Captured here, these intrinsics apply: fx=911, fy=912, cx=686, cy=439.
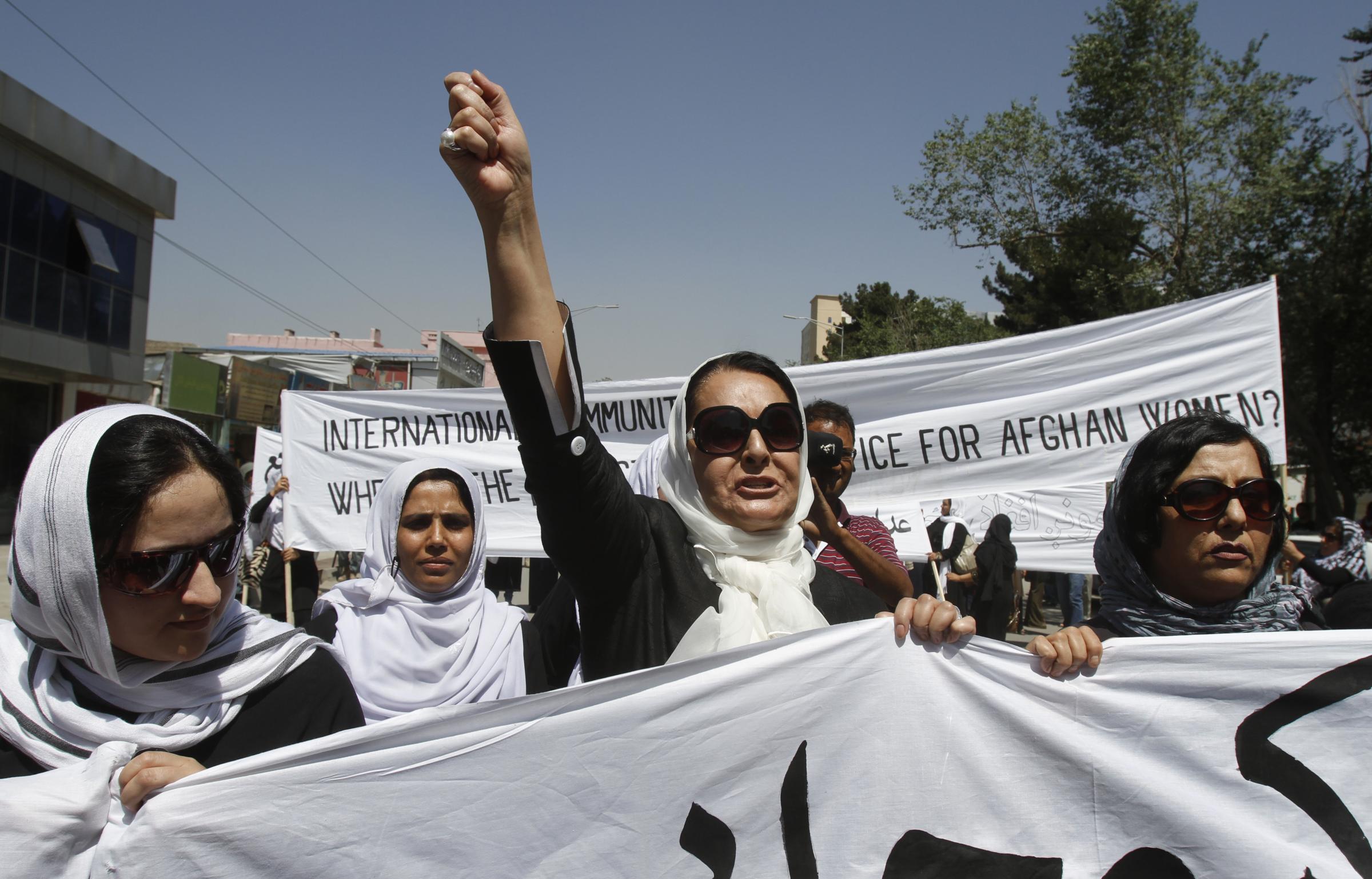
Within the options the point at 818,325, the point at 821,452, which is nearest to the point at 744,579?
the point at 821,452

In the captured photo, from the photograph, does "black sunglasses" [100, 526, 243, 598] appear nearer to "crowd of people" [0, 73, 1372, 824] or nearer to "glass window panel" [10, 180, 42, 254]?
"crowd of people" [0, 73, 1372, 824]

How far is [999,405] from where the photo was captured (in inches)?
213

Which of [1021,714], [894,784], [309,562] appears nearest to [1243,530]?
[1021,714]

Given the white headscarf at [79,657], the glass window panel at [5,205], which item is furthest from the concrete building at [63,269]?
the white headscarf at [79,657]

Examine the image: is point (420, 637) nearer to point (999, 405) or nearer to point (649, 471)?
point (649, 471)

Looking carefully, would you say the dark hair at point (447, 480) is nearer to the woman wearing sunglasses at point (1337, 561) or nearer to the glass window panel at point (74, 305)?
the woman wearing sunglasses at point (1337, 561)

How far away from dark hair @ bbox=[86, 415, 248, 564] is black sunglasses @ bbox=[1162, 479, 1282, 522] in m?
1.81

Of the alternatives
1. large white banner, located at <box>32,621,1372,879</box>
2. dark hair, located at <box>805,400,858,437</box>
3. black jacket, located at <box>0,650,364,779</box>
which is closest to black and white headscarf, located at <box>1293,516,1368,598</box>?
dark hair, located at <box>805,400,858,437</box>

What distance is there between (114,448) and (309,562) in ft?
20.7

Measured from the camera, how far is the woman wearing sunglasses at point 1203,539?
71.9 inches

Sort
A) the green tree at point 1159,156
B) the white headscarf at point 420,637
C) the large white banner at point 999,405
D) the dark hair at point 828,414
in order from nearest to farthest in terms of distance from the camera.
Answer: the white headscarf at point 420,637 < the dark hair at point 828,414 < the large white banner at point 999,405 < the green tree at point 1159,156

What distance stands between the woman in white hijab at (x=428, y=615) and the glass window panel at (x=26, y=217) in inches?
710

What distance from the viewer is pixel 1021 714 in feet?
5.42

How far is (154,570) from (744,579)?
0.97m
